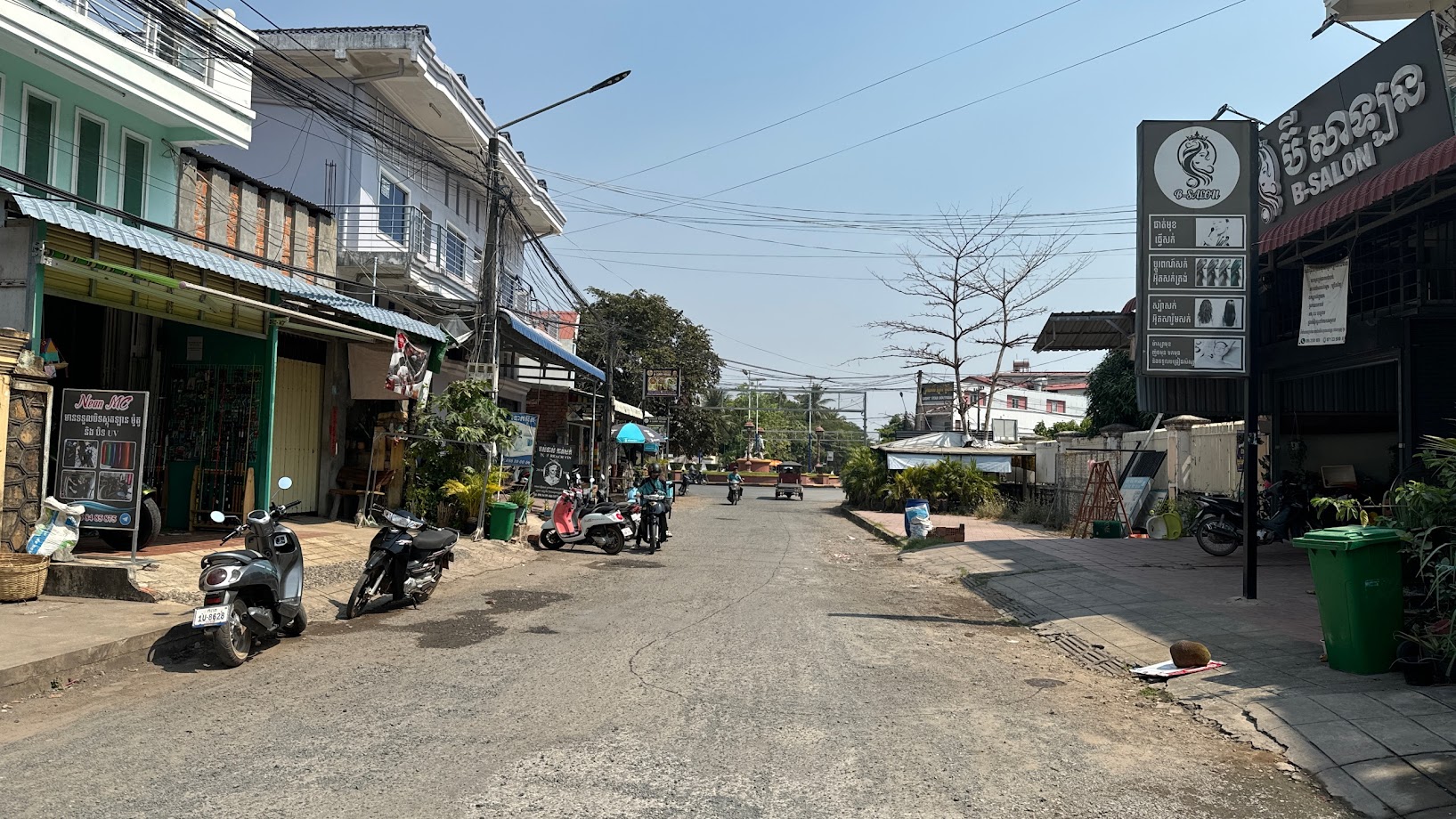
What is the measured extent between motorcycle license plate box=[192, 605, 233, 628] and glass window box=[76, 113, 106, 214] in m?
9.19

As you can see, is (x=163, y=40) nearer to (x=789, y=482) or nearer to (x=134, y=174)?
(x=134, y=174)

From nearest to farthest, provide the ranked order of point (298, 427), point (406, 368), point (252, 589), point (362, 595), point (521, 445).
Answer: point (252, 589) → point (362, 595) → point (406, 368) → point (298, 427) → point (521, 445)

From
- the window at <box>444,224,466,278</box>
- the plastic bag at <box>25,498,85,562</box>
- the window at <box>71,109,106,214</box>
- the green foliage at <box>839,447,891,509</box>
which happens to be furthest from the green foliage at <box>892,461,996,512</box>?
the plastic bag at <box>25,498,85,562</box>

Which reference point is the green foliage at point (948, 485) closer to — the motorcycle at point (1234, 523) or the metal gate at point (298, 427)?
the motorcycle at point (1234, 523)

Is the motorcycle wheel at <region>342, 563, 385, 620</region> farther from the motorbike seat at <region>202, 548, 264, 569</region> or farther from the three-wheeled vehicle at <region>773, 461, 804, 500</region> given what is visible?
the three-wheeled vehicle at <region>773, 461, 804, 500</region>

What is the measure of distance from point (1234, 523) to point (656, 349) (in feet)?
109

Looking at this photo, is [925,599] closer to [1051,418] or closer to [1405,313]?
[1405,313]

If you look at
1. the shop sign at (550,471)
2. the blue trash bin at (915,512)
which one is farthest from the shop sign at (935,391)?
the shop sign at (550,471)

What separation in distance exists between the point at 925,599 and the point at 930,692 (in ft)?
18.4

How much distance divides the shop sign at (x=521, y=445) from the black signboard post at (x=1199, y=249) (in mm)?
10554

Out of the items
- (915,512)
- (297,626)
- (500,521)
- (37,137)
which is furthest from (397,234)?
(297,626)

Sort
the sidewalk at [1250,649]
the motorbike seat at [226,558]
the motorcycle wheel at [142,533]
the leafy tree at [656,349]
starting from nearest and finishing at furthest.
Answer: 1. the sidewalk at [1250,649]
2. the motorbike seat at [226,558]
3. the motorcycle wheel at [142,533]
4. the leafy tree at [656,349]

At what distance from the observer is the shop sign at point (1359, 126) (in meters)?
10.1

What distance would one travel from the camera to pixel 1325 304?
11.9 metres
